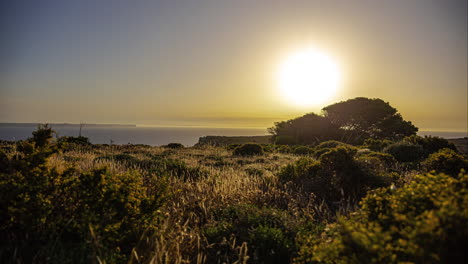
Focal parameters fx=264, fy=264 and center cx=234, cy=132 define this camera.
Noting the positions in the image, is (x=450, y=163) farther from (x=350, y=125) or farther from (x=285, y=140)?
(x=350, y=125)

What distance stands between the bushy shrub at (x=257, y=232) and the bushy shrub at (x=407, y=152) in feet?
33.9

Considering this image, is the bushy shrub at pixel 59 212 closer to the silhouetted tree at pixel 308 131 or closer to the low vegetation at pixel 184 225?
the low vegetation at pixel 184 225

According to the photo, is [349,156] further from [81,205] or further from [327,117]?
[327,117]

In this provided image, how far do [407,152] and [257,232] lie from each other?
37.7ft

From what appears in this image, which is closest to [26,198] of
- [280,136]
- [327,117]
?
[280,136]

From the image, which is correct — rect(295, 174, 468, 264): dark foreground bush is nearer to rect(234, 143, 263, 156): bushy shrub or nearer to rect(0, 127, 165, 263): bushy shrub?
rect(0, 127, 165, 263): bushy shrub

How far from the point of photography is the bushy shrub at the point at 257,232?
11.2ft

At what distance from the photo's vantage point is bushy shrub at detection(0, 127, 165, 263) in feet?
8.51

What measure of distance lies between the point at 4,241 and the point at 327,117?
35.3 meters

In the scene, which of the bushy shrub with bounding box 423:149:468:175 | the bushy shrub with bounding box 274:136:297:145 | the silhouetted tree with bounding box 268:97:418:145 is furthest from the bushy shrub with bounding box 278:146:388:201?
the bushy shrub with bounding box 274:136:297:145

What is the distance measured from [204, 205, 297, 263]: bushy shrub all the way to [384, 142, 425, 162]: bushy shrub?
10.3 meters

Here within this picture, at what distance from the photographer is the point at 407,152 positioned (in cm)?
1221

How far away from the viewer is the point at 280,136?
1325 inches

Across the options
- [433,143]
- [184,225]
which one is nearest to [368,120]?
[433,143]
